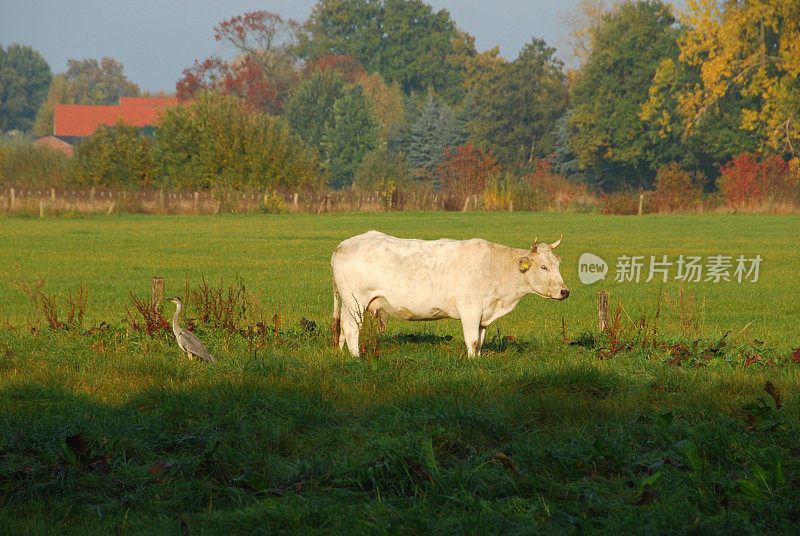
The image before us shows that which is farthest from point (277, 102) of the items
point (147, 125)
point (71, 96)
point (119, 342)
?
point (119, 342)

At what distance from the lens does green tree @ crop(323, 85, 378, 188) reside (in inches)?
3401

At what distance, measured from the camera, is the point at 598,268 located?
73.6ft

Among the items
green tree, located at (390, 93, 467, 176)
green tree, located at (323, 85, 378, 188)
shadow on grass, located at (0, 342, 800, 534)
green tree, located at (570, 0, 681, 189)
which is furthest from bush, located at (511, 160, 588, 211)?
shadow on grass, located at (0, 342, 800, 534)

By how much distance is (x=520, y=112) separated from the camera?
250ft

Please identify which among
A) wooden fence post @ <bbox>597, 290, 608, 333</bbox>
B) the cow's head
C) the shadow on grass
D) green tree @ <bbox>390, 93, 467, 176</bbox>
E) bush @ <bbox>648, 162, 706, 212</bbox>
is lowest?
the shadow on grass

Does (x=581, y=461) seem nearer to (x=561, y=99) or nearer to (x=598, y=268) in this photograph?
(x=598, y=268)

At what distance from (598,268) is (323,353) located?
1446 centimetres

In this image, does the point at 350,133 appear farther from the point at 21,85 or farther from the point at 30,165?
the point at 21,85

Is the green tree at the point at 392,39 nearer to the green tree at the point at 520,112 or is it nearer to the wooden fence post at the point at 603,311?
the green tree at the point at 520,112

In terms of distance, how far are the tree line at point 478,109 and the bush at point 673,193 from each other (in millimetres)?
696

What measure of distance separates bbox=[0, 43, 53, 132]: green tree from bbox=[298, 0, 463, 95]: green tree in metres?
53.2

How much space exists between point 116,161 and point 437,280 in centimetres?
4813

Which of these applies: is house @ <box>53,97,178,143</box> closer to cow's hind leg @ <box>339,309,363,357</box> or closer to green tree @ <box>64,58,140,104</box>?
green tree @ <box>64,58,140,104</box>

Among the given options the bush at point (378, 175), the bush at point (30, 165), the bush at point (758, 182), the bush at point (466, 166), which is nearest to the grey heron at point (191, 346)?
the bush at point (758, 182)
